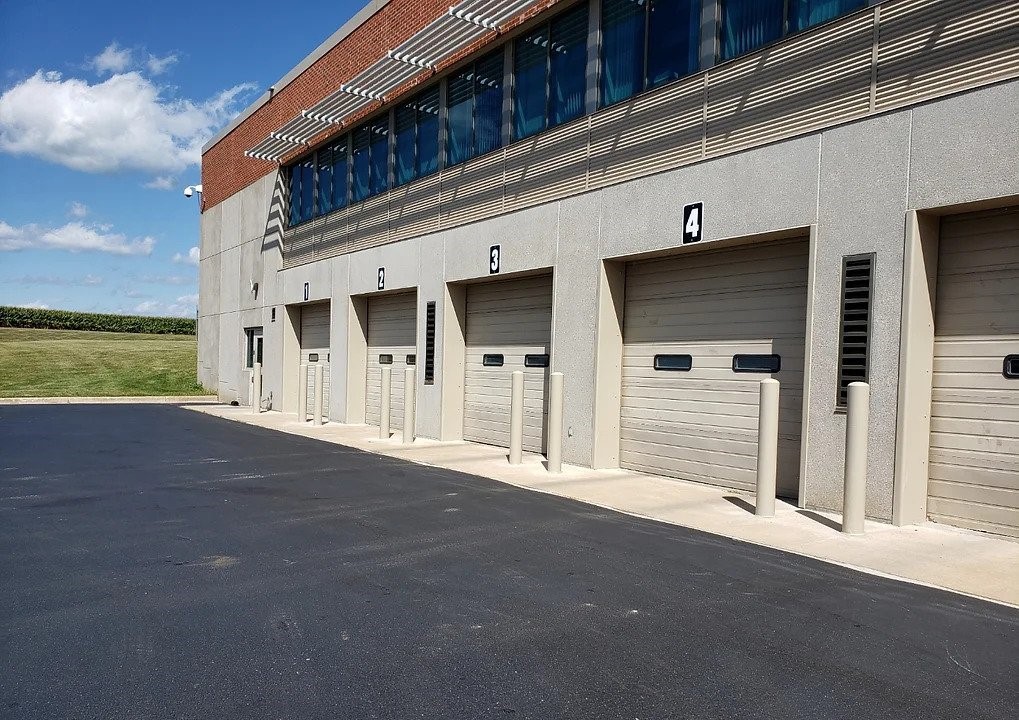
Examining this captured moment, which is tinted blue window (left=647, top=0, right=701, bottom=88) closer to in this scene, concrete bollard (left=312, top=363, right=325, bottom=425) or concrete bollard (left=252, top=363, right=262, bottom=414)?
concrete bollard (left=312, top=363, right=325, bottom=425)

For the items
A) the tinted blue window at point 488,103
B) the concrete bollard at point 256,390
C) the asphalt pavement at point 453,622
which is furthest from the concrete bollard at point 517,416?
the concrete bollard at point 256,390

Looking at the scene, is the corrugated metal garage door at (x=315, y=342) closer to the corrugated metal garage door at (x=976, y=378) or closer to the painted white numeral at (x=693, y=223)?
the painted white numeral at (x=693, y=223)

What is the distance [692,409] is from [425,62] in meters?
8.32

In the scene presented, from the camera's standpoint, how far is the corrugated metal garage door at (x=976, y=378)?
277 inches

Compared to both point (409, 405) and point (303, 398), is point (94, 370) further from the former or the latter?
point (409, 405)

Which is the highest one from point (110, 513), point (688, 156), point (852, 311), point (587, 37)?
point (587, 37)

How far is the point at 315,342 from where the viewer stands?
21.3 m

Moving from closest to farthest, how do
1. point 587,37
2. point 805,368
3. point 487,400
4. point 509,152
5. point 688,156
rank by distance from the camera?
point 805,368
point 688,156
point 587,37
point 509,152
point 487,400

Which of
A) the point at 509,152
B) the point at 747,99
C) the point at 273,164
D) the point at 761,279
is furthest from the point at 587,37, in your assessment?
the point at 273,164

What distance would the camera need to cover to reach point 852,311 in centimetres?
784

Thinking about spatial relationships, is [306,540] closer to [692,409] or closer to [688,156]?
[692,409]

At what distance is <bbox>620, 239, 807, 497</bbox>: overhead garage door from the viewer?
9055mm

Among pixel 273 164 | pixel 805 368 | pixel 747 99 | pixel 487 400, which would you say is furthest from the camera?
pixel 273 164

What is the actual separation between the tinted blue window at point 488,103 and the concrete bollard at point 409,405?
4130 mm
